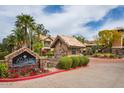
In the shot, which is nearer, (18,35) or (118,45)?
(18,35)

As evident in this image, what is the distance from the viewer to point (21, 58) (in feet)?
54.2

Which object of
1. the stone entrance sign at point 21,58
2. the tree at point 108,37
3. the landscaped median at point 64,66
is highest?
the tree at point 108,37

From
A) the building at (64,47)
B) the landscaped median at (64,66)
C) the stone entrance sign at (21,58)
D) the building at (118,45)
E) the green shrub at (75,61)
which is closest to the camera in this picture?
the landscaped median at (64,66)

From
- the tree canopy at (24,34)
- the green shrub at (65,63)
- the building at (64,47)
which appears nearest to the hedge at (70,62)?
the green shrub at (65,63)

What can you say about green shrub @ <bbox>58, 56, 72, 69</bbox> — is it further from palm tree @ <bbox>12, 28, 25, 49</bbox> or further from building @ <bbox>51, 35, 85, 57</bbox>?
palm tree @ <bbox>12, 28, 25, 49</bbox>

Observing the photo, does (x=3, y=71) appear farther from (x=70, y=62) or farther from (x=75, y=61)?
(x=75, y=61)

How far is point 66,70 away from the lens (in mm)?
19156

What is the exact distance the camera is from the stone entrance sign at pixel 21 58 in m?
16.0

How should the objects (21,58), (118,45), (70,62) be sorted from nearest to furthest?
1. (21,58)
2. (70,62)
3. (118,45)

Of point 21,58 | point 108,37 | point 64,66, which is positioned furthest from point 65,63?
point 108,37

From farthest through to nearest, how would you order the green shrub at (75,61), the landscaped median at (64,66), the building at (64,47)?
1. the building at (64,47)
2. the green shrub at (75,61)
3. the landscaped median at (64,66)

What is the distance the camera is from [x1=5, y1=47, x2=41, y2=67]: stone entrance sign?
16.0 meters

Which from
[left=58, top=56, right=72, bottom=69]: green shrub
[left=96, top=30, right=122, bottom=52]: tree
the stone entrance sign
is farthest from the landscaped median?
[left=96, top=30, right=122, bottom=52]: tree

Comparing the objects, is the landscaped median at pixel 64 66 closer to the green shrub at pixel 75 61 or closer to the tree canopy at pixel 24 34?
the green shrub at pixel 75 61
